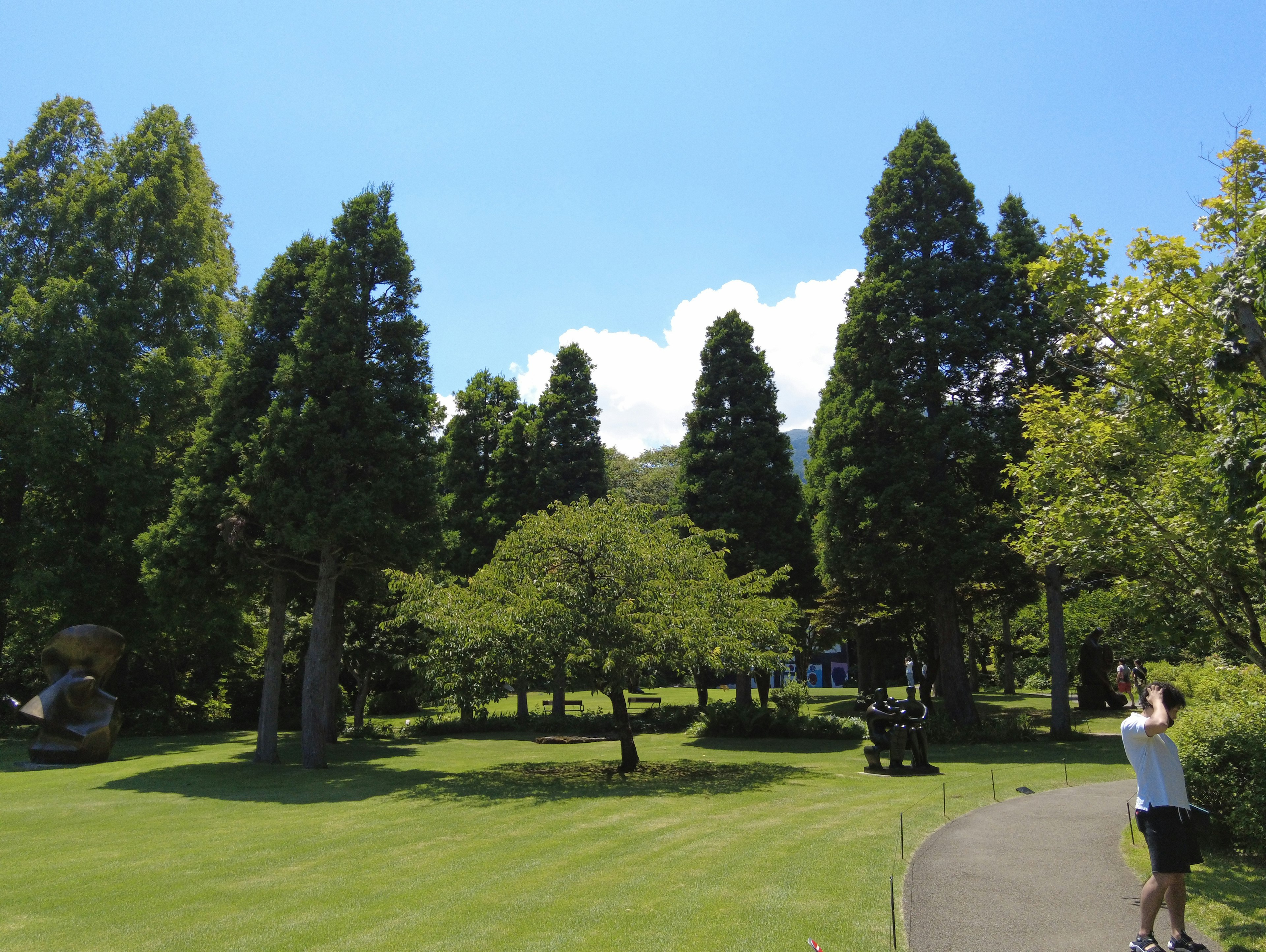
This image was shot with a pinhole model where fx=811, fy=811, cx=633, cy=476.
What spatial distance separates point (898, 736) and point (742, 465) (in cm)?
1458

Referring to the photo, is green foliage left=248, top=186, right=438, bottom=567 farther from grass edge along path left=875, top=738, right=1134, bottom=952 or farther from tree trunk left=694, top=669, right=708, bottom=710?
tree trunk left=694, top=669, right=708, bottom=710

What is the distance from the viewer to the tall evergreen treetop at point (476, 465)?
33.6 metres

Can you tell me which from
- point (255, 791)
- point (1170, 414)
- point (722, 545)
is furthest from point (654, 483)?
point (1170, 414)

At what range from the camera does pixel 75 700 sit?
20734mm

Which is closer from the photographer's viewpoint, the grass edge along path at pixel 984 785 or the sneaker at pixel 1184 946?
the sneaker at pixel 1184 946

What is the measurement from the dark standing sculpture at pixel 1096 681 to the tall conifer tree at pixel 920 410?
286 inches

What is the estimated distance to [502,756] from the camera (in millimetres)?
22734

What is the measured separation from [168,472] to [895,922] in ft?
86.8

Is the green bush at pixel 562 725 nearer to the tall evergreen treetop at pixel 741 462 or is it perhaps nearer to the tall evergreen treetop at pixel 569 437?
the tall evergreen treetop at pixel 741 462

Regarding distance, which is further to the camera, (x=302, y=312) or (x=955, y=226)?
(x=955, y=226)

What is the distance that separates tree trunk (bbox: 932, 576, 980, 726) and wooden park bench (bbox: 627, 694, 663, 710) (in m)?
15.9

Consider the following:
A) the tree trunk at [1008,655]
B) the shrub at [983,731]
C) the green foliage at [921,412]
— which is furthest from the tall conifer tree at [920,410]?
the tree trunk at [1008,655]

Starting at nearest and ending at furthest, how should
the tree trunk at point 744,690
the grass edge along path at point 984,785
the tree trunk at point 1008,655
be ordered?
the grass edge along path at point 984,785 → the tree trunk at point 744,690 → the tree trunk at point 1008,655

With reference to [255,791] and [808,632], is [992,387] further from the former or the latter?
[255,791]
